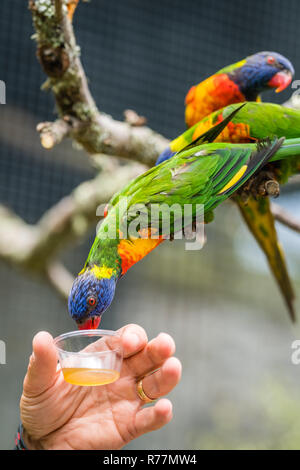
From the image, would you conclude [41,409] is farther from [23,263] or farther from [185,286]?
[185,286]

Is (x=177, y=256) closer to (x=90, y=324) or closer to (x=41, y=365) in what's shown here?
(x=90, y=324)

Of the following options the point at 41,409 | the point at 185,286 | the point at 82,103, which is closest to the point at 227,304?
the point at 185,286

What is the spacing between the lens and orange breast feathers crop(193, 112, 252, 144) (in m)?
1.04

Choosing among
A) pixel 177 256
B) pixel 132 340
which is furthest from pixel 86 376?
pixel 177 256

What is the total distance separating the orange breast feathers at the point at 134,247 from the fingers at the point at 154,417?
274mm

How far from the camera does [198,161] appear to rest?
0.90 m

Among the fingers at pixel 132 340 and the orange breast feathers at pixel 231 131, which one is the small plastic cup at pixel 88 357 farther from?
the orange breast feathers at pixel 231 131

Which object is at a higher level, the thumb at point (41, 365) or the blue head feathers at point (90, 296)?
the blue head feathers at point (90, 296)

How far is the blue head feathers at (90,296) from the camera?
852 mm

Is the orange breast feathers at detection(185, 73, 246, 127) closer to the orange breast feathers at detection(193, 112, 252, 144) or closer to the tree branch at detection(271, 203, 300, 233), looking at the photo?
the orange breast feathers at detection(193, 112, 252, 144)

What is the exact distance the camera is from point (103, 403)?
90 centimetres

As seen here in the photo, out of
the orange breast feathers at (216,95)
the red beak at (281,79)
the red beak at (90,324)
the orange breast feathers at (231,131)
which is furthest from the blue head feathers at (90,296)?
the red beak at (281,79)

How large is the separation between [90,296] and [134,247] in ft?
0.47
